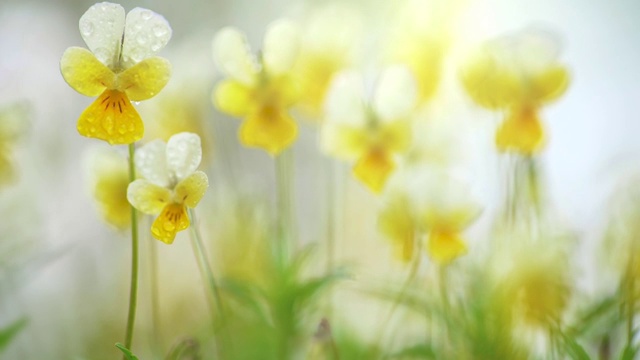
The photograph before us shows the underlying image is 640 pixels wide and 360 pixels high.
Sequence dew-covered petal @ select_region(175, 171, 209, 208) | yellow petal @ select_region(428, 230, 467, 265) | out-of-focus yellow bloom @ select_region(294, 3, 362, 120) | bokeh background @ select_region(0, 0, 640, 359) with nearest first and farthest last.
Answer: dew-covered petal @ select_region(175, 171, 209, 208)
yellow petal @ select_region(428, 230, 467, 265)
out-of-focus yellow bloom @ select_region(294, 3, 362, 120)
bokeh background @ select_region(0, 0, 640, 359)

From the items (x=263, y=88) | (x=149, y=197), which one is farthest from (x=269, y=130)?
(x=149, y=197)

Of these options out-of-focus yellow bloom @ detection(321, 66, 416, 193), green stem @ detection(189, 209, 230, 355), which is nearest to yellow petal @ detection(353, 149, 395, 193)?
out-of-focus yellow bloom @ detection(321, 66, 416, 193)

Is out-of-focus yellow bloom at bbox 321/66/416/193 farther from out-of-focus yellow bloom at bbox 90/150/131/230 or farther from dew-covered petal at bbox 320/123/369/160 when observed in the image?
out-of-focus yellow bloom at bbox 90/150/131/230

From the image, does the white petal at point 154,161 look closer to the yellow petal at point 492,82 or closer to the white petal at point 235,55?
the white petal at point 235,55

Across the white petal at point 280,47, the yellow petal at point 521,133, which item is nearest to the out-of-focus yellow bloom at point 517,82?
the yellow petal at point 521,133

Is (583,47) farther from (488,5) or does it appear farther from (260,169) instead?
(260,169)

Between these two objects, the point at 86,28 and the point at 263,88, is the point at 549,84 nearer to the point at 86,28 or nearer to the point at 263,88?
the point at 263,88
